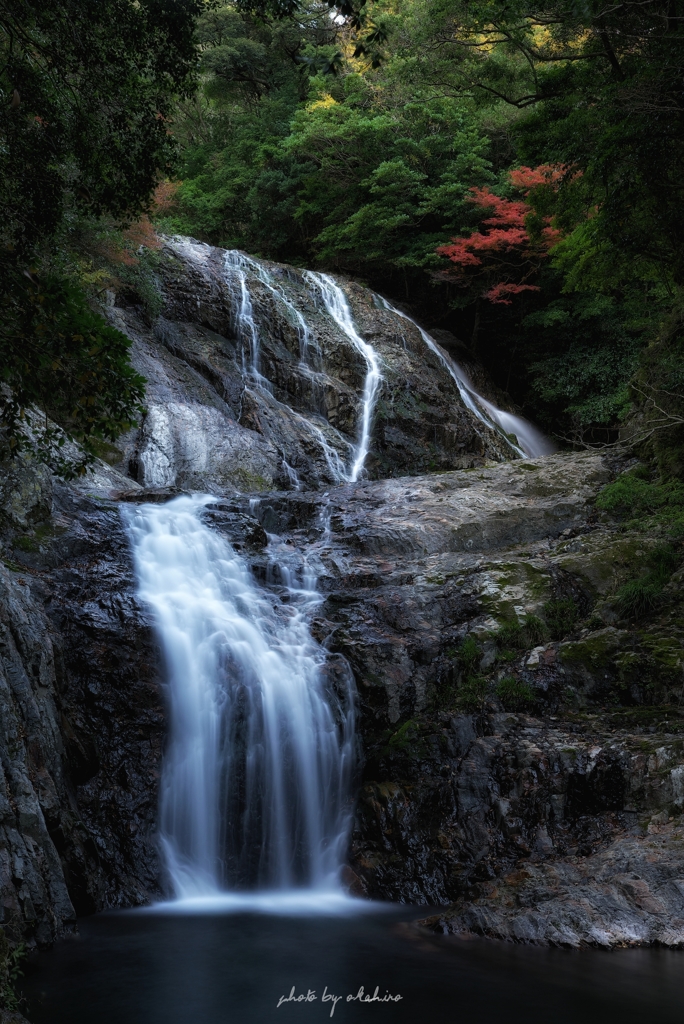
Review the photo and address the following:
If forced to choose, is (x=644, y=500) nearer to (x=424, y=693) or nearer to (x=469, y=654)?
(x=469, y=654)

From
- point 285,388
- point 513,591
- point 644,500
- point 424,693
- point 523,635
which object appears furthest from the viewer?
point 285,388

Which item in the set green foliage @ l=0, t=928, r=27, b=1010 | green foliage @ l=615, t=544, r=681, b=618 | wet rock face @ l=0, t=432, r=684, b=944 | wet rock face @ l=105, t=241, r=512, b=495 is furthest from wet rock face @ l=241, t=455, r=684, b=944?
wet rock face @ l=105, t=241, r=512, b=495

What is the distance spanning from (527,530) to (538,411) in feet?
49.6

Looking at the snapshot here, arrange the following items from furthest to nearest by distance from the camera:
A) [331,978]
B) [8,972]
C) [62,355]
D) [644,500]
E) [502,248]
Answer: [502,248] < [644,500] < [331,978] < [62,355] < [8,972]

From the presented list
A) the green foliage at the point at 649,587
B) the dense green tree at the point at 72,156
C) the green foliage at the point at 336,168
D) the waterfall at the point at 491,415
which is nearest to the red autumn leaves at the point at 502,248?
the green foliage at the point at 336,168

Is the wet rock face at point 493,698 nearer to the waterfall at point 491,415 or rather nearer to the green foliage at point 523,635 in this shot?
the green foliage at point 523,635

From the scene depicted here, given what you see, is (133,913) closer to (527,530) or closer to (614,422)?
(527,530)

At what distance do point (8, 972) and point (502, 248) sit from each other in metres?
23.3

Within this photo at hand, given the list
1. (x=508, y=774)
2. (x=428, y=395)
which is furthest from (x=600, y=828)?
(x=428, y=395)

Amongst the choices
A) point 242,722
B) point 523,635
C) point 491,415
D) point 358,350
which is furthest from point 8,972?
point 491,415

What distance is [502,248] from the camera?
78.8 ft

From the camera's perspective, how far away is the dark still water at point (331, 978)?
16.1 ft

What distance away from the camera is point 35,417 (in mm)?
10523

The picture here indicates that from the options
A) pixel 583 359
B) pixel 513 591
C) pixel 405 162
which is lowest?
pixel 513 591
